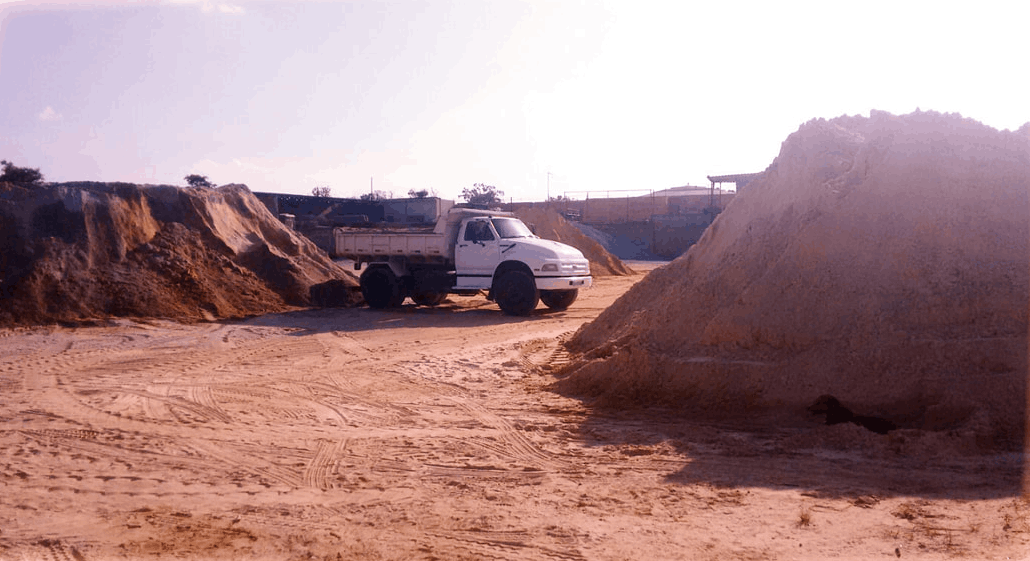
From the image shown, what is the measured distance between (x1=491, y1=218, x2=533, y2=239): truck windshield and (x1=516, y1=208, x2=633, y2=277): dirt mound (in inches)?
491

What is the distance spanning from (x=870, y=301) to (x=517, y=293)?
9.44 m

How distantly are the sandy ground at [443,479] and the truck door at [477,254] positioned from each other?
23.0 feet

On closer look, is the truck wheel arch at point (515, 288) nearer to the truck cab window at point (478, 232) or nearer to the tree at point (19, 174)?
the truck cab window at point (478, 232)

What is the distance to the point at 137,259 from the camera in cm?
1773

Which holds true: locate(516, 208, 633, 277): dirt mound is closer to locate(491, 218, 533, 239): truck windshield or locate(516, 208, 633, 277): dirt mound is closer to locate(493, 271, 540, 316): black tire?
locate(491, 218, 533, 239): truck windshield

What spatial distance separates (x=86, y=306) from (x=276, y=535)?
13239 millimetres

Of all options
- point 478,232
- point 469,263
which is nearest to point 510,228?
point 478,232

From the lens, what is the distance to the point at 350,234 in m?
18.9

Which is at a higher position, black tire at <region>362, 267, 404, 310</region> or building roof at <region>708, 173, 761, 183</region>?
building roof at <region>708, 173, 761, 183</region>

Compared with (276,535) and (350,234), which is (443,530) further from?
(350,234)

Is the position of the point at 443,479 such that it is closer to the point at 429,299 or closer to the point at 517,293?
the point at 517,293

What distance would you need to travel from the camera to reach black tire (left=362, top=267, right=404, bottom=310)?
18500mm

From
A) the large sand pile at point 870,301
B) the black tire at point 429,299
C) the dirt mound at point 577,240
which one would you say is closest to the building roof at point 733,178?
the dirt mound at point 577,240

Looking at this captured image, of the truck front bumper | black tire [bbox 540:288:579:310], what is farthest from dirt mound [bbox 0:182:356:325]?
the truck front bumper
